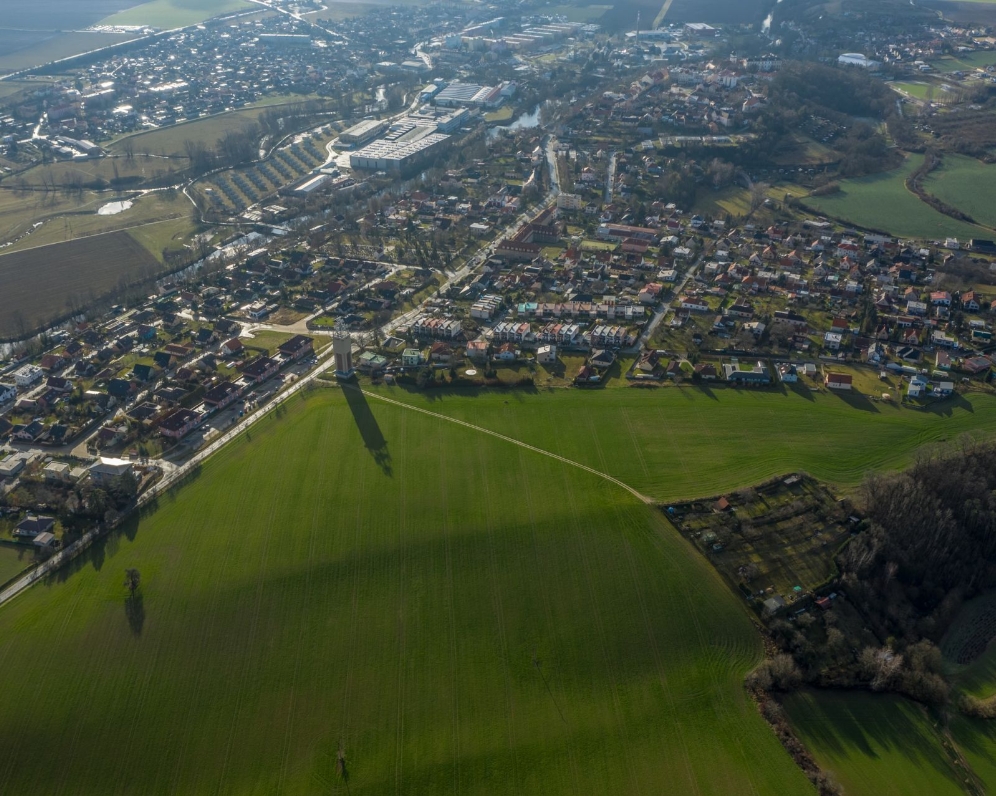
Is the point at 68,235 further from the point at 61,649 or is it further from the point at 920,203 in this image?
the point at 920,203

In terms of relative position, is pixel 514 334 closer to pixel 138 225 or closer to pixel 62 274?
pixel 62 274

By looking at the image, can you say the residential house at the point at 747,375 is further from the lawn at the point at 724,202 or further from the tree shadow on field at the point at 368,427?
the lawn at the point at 724,202

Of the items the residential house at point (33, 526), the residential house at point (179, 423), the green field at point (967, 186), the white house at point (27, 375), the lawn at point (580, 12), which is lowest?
the lawn at point (580, 12)

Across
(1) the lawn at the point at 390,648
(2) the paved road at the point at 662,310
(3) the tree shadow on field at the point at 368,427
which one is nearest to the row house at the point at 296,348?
(3) the tree shadow on field at the point at 368,427

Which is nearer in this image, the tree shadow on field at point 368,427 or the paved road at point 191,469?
the paved road at point 191,469

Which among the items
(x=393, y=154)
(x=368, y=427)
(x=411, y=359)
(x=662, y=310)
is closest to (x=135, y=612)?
(x=368, y=427)

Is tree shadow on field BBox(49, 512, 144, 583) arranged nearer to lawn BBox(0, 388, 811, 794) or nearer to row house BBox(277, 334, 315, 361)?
lawn BBox(0, 388, 811, 794)
